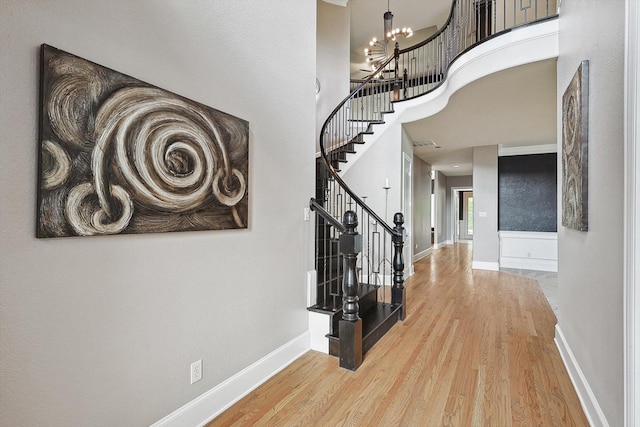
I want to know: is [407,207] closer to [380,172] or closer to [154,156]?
[380,172]

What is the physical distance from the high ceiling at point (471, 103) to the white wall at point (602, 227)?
1.62 m

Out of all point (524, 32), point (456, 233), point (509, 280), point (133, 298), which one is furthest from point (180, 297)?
point (456, 233)

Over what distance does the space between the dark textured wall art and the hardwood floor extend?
129 cm

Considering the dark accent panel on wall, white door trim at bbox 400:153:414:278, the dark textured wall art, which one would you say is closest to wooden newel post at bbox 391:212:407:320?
white door trim at bbox 400:153:414:278

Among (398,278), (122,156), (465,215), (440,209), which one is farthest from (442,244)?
(122,156)

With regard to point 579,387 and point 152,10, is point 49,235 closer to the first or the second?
point 152,10

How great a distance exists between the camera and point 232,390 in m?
2.09

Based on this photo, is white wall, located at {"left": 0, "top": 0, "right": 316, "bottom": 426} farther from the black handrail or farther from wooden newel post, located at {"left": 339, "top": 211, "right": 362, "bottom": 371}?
wooden newel post, located at {"left": 339, "top": 211, "right": 362, "bottom": 371}

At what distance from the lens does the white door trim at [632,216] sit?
4.30ft

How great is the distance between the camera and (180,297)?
177 centimetres

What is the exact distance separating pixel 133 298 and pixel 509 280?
20.7 ft

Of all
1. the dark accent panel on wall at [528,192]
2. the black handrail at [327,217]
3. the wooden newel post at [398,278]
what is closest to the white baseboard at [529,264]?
the dark accent panel on wall at [528,192]

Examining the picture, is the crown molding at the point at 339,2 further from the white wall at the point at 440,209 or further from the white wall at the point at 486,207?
the white wall at the point at 440,209

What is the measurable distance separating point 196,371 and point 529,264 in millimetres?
7392
